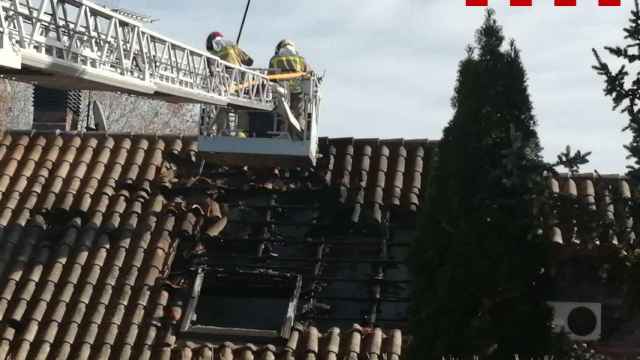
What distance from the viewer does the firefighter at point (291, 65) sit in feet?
76.6

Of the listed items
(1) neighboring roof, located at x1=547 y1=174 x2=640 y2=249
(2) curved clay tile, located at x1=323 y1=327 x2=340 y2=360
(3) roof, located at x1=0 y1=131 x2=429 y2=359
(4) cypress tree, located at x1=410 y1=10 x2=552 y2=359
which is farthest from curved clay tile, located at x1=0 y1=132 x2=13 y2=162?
(1) neighboring roof, located at x1=547 y1=174 x2=640 y2=249

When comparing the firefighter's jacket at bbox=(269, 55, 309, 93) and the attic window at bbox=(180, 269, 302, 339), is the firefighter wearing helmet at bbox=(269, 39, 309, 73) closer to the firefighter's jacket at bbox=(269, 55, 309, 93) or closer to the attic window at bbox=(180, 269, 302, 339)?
the firefighter's jacket at bbox=(269, 55, 309, 93)

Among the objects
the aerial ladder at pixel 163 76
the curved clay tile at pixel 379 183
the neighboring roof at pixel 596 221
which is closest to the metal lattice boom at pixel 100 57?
the aerial ladder at pixel 163 76

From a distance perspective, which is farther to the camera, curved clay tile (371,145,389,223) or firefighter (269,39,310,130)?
firefighter (269,39,310,130)

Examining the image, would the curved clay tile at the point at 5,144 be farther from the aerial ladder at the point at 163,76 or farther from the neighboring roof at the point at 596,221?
the neighboring roof at the point at 596,221

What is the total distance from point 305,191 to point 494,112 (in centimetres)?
645

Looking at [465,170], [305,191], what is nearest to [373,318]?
[305,191]

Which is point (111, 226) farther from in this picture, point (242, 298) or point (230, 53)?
point (230, 53)

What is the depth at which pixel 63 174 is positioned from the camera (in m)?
21.7

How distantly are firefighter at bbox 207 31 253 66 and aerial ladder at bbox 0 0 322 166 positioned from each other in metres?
0.26

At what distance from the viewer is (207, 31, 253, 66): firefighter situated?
22781 millimetres

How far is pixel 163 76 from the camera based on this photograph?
777 inches

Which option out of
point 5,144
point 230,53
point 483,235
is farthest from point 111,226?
point 483,235

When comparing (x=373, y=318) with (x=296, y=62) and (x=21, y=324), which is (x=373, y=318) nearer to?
(x=21, y=324)
